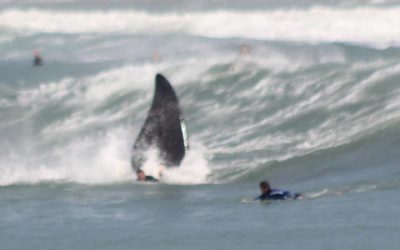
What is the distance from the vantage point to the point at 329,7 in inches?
1516

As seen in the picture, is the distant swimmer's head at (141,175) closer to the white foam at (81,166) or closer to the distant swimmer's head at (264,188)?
the white foam at (81,166)

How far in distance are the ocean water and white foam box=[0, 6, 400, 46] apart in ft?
0.33

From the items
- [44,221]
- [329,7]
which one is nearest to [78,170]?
[44,221]

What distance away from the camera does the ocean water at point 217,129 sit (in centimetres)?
1639

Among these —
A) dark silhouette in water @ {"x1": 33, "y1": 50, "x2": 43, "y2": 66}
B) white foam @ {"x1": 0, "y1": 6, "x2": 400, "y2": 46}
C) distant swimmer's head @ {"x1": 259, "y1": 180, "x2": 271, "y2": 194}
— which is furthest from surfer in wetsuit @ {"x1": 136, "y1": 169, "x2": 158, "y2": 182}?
dark silhouette in water @ {"x1": 33, "y1": 50, "x2": 43, "y2": 66}

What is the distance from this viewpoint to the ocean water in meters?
16.4

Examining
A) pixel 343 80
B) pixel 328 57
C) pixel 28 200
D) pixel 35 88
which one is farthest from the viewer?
pixel 35 88

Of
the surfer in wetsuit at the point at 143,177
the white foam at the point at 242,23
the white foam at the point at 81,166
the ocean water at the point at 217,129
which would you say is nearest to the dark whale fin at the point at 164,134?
the ocean water at the point at 217,129

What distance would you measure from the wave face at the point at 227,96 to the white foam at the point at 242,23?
80 millimetres

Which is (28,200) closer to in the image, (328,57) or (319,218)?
(319,218)

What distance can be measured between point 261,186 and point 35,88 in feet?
44.2

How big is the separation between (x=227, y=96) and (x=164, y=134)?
16.5 ft

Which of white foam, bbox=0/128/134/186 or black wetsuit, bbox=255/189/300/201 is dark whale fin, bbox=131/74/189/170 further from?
black wetsuit, bbox=255/189/300/201

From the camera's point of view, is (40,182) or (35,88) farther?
(35,88)
